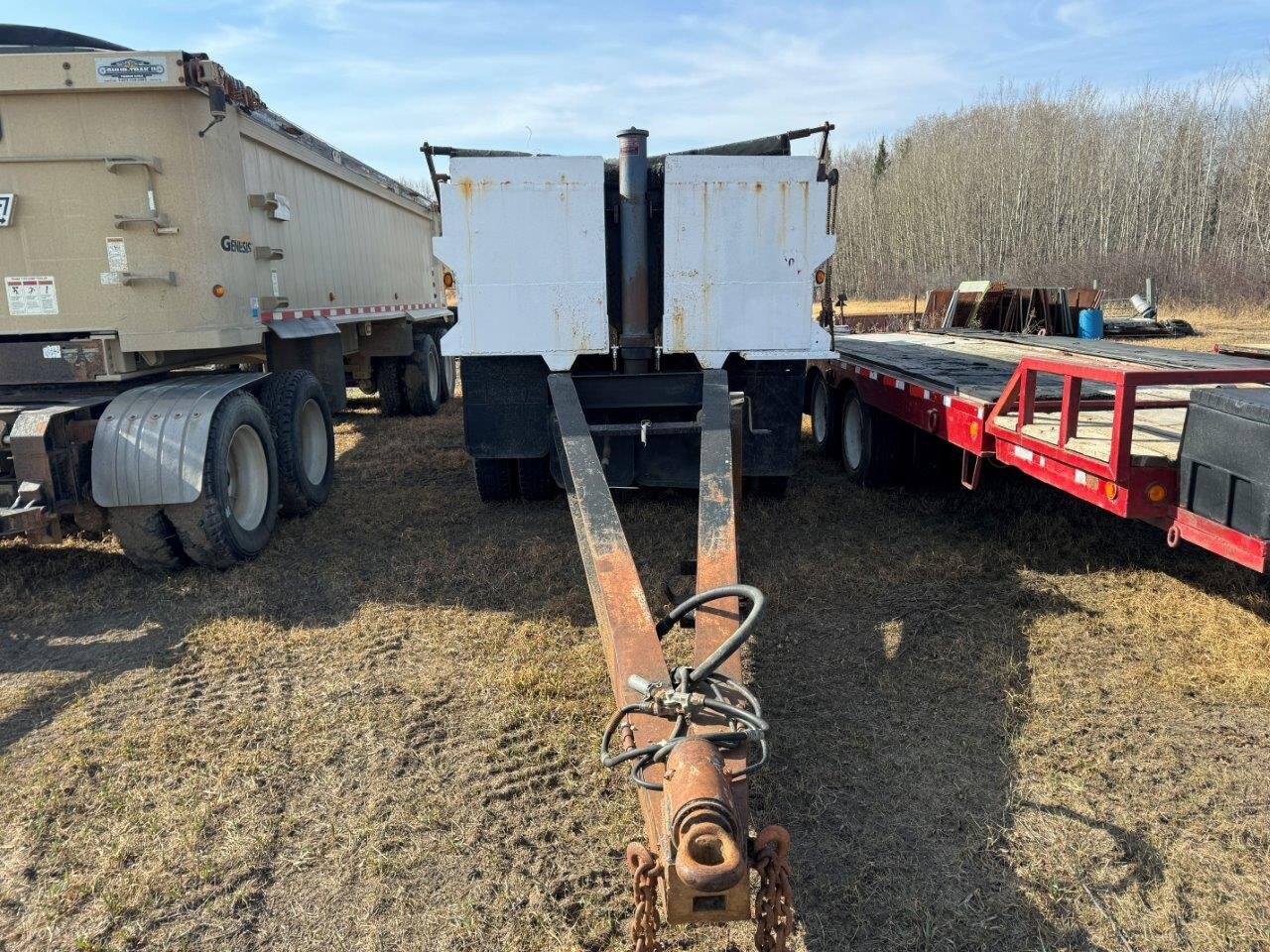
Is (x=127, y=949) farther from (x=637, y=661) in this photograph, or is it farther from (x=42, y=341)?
(x=42, y=341)

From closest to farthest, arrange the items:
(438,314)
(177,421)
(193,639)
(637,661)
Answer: (637,661)
(193,639)
(177,421)
(438,314)

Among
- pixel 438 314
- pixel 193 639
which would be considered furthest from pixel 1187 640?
pixel 438 314

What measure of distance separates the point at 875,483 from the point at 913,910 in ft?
15.2

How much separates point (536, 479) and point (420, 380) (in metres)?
5.12

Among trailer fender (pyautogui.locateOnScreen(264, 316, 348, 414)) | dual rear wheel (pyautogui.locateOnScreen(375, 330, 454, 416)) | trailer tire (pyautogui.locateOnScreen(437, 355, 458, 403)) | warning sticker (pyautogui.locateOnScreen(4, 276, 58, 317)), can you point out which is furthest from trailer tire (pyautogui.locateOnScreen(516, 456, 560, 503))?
trailer tire (pyautogui.locateOnScreen(437, 355, 458, 403))

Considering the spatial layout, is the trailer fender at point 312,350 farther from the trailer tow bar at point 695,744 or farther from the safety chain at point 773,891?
the safety chain at point 773,891

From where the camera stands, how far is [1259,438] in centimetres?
296

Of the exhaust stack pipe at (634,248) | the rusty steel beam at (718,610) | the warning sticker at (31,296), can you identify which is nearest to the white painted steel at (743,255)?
the exhaust stack pipe at (634,248)

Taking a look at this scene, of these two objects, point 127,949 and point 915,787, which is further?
point 915,787

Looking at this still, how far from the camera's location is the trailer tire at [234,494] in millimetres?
4918

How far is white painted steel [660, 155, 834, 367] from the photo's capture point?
523 cm

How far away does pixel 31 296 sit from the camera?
495 centimetres

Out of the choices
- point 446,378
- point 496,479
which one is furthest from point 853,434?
point 446,378

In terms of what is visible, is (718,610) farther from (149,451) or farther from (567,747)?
(149,451)
